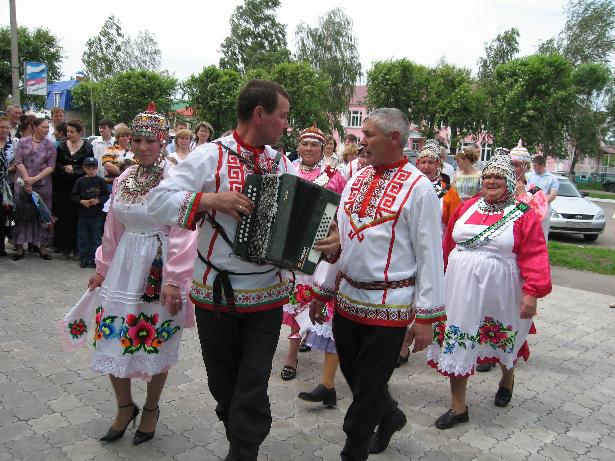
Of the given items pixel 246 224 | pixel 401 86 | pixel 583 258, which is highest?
pixel 401 86

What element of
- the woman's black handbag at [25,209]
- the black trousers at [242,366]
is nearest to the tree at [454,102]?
the woman's black handbag at [25,209]

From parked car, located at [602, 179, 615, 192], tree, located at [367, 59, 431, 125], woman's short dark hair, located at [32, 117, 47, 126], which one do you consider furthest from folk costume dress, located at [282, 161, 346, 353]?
parked car, located at [602, 179, 615, 192]

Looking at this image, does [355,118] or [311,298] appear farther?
[355,118]

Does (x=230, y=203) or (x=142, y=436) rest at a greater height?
(x=230, y=203)

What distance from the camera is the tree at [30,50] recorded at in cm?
3570

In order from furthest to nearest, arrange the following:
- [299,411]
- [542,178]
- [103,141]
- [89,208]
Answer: [542,178], [103,141], [89,208], [299,411]

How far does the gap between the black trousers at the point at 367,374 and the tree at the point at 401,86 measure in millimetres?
34414

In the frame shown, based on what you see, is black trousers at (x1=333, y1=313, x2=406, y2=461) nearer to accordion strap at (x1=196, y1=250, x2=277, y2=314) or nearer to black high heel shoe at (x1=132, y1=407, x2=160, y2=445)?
accordion strap at (x1=196, y1=250, x2=277, y2=314)

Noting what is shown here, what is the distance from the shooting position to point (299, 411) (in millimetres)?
4266

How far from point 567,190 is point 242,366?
51.2 ft

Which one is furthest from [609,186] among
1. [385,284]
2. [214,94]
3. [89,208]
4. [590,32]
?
[385,284]

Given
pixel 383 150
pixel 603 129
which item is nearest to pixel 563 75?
pixel 603 129

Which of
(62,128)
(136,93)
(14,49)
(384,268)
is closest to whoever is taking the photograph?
(384,268)

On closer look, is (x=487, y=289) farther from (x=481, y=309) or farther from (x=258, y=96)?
(x=258, y=96)
